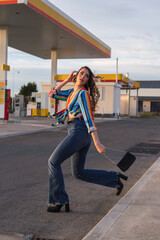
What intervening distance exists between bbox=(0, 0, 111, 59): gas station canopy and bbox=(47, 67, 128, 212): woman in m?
14.0

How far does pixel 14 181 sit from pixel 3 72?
51.7 feet

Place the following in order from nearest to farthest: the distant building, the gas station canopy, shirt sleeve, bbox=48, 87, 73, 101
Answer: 1. shirt sleeve, bbox=48, 87, 73, 101
2. the gas station canopy
3. the distant building

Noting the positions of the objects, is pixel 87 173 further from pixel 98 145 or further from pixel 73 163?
pixel 98 145

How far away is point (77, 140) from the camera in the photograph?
4.23 metres

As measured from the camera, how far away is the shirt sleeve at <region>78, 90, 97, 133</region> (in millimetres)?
4109

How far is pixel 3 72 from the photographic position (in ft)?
69.6

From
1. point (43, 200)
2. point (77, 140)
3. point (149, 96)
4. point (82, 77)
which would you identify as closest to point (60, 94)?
point (82, 77)

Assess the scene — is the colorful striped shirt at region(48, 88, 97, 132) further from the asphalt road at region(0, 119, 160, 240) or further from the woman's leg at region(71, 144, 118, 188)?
the asphalt road at region(0, 119, 160, 240)

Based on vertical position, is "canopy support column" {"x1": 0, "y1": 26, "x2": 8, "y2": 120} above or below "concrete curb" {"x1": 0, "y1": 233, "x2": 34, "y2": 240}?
above

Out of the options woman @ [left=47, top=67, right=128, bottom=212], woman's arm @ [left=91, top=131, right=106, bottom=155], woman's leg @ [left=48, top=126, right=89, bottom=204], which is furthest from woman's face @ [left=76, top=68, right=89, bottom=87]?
woman's arm @ [left=91, top=131, right=106, bottom=155]

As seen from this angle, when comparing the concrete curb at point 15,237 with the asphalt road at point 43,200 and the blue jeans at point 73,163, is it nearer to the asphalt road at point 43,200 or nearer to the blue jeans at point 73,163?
the asphalt road at point 43,200

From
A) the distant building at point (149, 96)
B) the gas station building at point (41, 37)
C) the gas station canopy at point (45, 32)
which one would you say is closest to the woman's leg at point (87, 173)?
the gas station building at point (41, 37)

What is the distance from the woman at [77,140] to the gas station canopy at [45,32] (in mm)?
13974

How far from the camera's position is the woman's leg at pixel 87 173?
4453 mm
